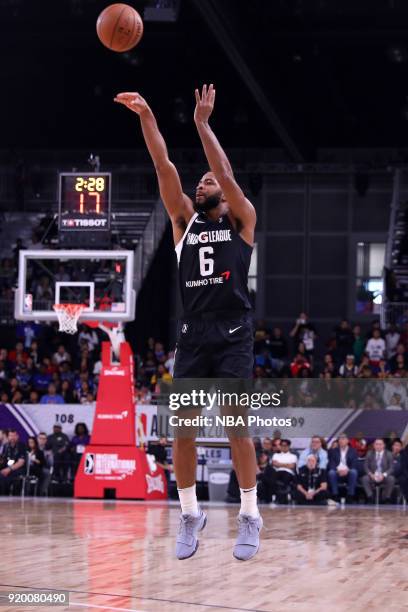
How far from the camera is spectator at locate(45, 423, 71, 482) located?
762 inches

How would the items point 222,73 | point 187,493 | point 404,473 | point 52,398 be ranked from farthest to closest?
point 222,73 < point 52,398 < point 404,473 < point 187,493

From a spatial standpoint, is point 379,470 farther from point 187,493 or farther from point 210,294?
point 210,294

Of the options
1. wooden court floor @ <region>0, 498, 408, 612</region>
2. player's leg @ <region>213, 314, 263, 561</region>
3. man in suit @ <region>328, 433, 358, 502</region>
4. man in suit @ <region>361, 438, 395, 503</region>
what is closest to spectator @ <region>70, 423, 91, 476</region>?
man in suit @ <region>328, 433, 358, 502</region>

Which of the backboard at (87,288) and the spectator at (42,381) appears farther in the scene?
the spectator at (42,381)

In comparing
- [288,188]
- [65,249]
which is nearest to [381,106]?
[288,188]

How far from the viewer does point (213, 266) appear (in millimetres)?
6648

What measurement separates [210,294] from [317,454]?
11.6 metres

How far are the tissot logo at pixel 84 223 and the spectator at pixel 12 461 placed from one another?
390cm

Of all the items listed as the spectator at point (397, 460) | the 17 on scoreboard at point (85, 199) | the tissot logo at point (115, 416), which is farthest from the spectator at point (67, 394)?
the spectator at point (397, 460)

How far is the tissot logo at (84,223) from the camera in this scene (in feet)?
60.8

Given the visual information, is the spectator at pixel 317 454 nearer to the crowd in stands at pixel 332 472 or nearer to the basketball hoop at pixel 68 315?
the crowd in stands at pixel 332 472

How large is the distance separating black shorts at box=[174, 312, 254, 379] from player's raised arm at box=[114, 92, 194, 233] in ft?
2.08

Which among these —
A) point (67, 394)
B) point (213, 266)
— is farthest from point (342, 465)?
point (213, 266)

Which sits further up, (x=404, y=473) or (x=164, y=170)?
(x=164, y=170)
